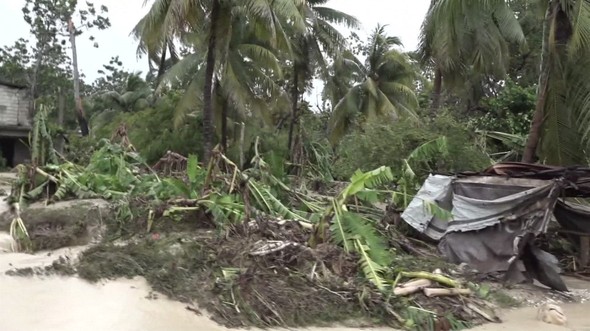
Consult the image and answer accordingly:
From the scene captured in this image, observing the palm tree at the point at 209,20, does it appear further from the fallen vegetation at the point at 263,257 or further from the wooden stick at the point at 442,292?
the wooden stick at the point at 442,292

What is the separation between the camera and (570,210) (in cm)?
1116

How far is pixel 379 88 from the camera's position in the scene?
93.0ft

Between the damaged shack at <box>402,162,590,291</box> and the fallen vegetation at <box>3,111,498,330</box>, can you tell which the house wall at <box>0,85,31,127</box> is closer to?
the fallen vegetation at <box>3,111,498,330</box>

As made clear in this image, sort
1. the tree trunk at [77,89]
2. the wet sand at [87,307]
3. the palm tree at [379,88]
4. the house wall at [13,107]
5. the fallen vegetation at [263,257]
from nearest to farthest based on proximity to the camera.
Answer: the wet sand at [87,307] < the fallen vegetation at [263,257] < the palm tree at [379,88] < the tree trunk at [77,89] < the house wall at [13,107]

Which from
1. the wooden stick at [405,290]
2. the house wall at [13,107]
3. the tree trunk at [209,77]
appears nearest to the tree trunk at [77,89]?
the house wall at [13,107]

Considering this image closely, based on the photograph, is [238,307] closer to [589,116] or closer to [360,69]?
[589,116]

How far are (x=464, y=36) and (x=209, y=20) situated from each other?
754 centimetres

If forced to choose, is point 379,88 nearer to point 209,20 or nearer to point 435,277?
point 209,20

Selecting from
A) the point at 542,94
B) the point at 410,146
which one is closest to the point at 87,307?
the point at 410,146

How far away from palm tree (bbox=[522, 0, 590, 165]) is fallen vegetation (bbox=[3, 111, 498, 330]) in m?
3.58

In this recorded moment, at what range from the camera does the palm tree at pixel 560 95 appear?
492 inches

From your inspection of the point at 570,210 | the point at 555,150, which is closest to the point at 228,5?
the point at 555,150

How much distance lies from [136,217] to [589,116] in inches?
333

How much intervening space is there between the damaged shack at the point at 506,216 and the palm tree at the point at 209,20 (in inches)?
305
